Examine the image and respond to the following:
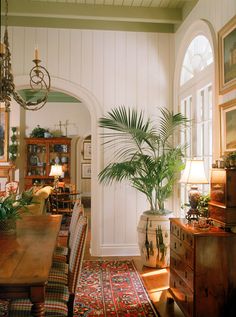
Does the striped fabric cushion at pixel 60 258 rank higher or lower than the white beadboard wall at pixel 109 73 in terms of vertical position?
lower

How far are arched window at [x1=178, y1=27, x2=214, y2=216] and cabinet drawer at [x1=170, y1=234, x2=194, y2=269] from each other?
974mm

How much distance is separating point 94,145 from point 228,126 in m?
2.27

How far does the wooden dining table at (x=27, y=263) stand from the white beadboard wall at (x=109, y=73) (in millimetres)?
2032

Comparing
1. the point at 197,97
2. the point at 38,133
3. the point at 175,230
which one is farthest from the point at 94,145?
the point at 38,133

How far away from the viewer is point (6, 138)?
8383 millimetres

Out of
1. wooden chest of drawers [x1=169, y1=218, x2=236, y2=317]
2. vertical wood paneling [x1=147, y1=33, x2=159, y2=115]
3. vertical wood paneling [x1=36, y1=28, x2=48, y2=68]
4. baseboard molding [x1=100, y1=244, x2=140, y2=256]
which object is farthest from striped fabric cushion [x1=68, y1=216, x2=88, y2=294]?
vertical wood paneling [x1=36, y1=28, x2=48, y2=68]

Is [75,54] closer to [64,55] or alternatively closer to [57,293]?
[64,55]

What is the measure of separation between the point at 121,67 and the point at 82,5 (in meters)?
1.02

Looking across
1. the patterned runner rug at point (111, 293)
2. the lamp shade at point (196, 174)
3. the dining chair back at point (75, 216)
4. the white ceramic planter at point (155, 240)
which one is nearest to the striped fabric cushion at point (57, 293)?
the dining chair back at point (75, 216)

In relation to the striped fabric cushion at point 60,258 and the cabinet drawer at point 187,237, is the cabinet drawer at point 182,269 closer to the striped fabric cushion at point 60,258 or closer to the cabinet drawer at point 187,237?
the cabinet drawer at point 187,237

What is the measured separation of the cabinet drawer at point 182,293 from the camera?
253 centimetres

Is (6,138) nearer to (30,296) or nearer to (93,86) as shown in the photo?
(93,86)

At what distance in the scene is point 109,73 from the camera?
194 inches

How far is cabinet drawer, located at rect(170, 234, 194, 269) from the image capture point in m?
2.53
